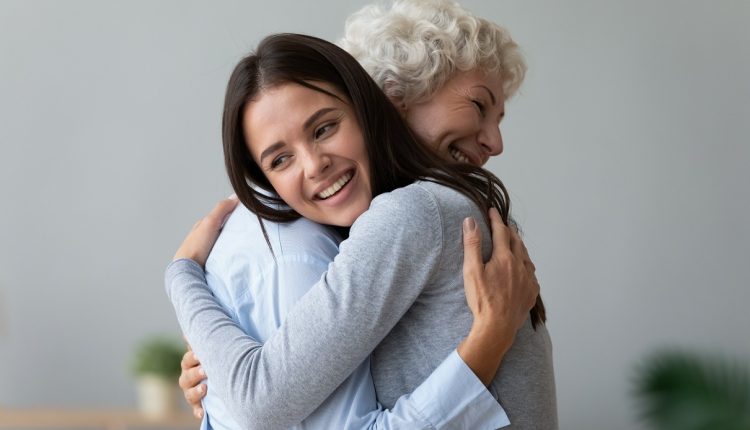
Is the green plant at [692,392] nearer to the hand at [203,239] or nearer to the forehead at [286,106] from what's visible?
the hand at [203,239]

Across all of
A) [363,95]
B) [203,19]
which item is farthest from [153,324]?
[363,95]

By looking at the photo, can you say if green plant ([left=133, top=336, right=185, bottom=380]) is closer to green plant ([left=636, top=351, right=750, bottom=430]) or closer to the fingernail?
green plant ([left=636, top=351, right=750, bottom=430])

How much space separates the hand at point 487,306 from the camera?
1387 millimetres

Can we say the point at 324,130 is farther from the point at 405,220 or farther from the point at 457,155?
the point at 457,155

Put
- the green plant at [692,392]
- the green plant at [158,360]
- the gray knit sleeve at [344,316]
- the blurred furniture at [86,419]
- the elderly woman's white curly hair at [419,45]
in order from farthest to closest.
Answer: the green plant at [692,392] → the green plant at [158,360] → the blurred furniture at [86,419] → the elderly woman's white curly hair at [419,45] → the gray knit sleeve at [344,316]

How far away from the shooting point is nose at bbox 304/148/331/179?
1520 millimetres

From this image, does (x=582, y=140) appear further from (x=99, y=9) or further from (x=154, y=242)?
(x=99, y=9)

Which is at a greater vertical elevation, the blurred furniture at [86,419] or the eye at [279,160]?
the blurred furniture at [86,419]

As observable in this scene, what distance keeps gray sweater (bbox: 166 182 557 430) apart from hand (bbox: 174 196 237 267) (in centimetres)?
20

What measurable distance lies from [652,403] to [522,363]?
10.1ft

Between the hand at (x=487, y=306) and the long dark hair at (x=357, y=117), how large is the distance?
0.09 metres

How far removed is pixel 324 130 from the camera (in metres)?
1.54

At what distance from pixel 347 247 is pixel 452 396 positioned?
273mm

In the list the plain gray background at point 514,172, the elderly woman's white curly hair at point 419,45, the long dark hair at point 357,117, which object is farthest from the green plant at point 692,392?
the long dark hair at point 357,117
